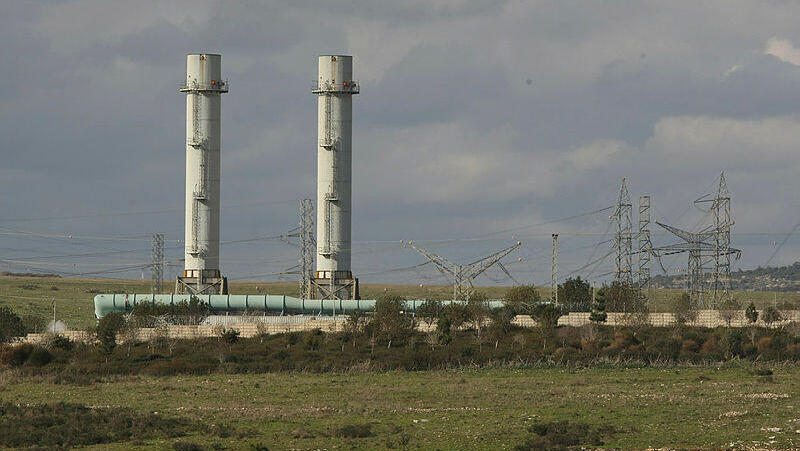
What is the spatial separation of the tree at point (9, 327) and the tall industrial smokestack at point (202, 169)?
38008 millimetres

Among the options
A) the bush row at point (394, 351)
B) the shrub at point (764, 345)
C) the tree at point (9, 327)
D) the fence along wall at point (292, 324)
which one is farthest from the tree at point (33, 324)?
Answer: the shrub at point (764, 345)

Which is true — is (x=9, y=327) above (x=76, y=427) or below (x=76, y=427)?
above

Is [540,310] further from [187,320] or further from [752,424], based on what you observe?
[752,424]

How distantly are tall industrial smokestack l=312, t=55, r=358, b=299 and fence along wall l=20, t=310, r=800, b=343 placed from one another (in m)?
11.4

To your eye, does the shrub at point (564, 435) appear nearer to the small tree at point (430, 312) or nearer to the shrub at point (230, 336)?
the shrub at point (230, 336)

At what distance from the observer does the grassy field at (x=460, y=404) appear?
1907 inches

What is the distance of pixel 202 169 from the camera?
148m

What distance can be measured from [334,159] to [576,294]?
156 ft

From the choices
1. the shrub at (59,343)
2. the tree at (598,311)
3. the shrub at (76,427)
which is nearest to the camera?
the shrub at (76,427)

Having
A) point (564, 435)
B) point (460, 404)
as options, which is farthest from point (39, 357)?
point (564, 435)

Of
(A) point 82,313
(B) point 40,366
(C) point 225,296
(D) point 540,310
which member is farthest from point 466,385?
(A) point 82,313

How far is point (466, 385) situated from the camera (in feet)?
238

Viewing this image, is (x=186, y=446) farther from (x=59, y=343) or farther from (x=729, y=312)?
(x=729, y=312)

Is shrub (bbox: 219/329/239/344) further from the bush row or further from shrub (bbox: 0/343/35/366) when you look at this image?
shrub (bbox: 0/343/35/366)
